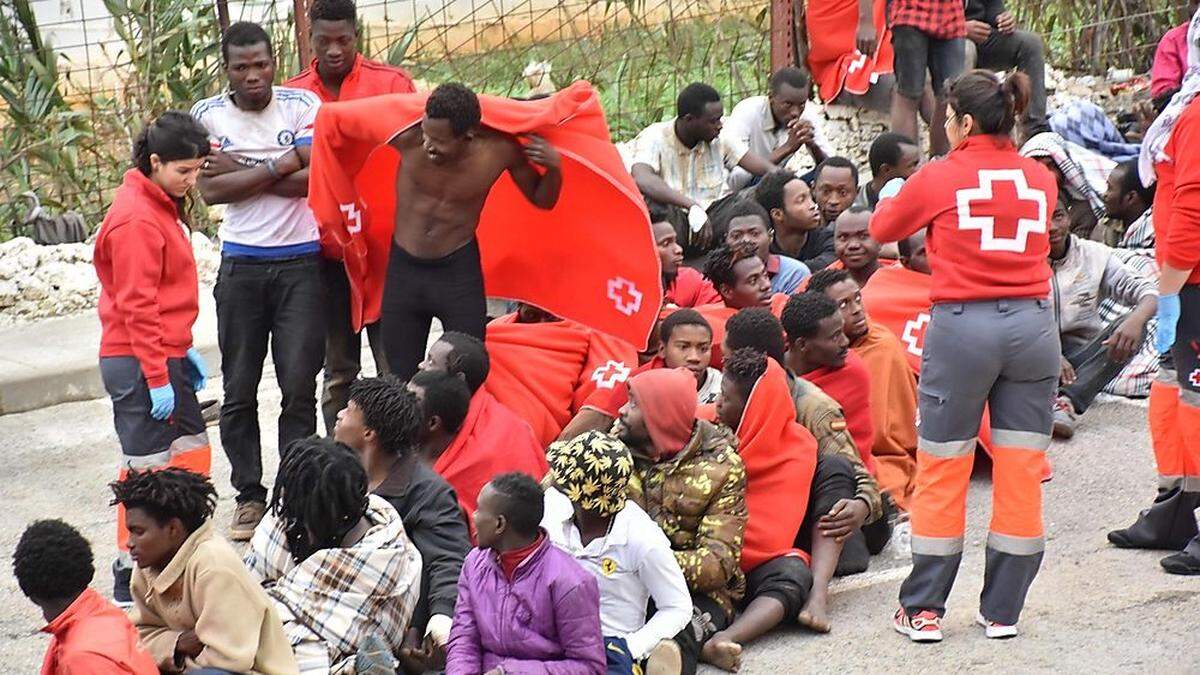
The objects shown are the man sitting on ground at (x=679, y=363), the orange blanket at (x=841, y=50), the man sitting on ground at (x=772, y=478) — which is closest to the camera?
the man sitting on ground at (x=772, y=478)

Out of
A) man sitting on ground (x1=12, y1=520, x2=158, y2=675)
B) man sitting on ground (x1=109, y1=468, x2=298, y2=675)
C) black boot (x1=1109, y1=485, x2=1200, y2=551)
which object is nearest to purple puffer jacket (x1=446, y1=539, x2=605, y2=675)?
man sitting on ground (x1=109, y1=468, x2=298, y2=675)

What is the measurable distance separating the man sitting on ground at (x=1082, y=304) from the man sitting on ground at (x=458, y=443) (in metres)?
2.85

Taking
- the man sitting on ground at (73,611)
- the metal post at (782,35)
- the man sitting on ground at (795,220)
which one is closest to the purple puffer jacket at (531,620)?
the man sitting on ground at (73,611)

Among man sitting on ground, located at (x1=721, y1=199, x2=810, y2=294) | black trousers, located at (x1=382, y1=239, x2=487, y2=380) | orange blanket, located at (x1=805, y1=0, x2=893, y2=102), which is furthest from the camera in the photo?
orange blanket, located at (x1=805, y1=0, x2=893, y2=102)

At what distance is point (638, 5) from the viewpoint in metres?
12.1

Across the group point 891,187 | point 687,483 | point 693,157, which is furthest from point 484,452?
point 693,157

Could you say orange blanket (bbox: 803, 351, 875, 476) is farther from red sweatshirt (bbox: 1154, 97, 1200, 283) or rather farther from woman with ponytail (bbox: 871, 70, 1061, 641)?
red sweatshirt (bbox: 1154, 97, 1200, 283)

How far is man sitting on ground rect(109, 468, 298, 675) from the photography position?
4973 millimetres

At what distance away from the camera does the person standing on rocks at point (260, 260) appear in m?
7.40

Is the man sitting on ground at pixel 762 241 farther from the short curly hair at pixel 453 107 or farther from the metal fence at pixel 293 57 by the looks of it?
the metal fence at pixel 293 57

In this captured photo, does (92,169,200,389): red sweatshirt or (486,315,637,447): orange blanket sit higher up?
(92,169,200,389): red sweatshirt

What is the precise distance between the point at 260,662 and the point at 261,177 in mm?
2781

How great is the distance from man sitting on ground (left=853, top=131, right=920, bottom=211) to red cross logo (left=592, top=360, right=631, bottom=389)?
248 centimetres

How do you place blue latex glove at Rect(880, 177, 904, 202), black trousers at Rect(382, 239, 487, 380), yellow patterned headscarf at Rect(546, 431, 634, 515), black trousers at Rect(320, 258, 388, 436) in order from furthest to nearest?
blue latex glove at Rect(880, 177, 904, 202) < black trousers at Rect(320, 258, 388, 436) < black trousers at Rect(382, 239, 487, 380) < yellow patterned headscarf at Rect(546, 431, 634, 515)
